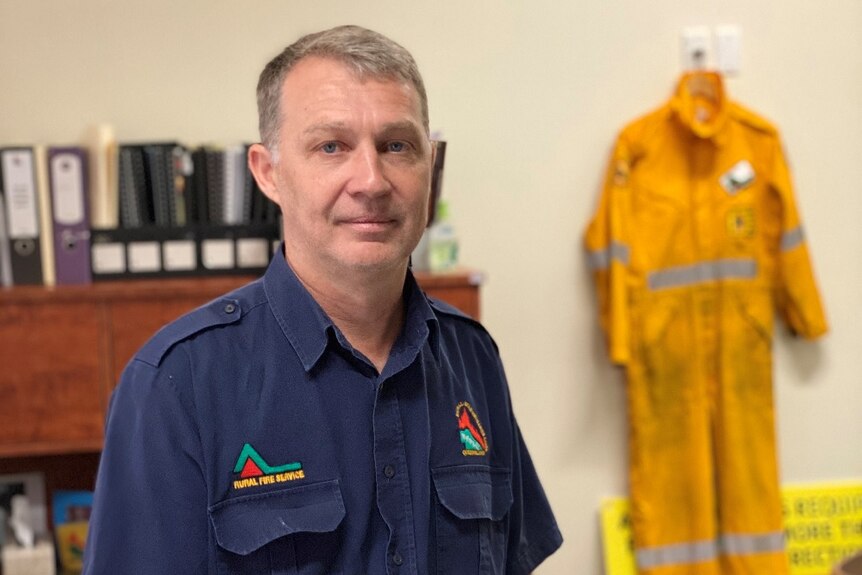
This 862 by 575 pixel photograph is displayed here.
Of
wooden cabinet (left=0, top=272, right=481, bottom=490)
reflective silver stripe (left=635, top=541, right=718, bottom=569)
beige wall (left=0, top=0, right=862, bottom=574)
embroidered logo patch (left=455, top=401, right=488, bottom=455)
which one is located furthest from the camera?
reflective silver stripe (left=635, top=541, right=718, bottom=569)

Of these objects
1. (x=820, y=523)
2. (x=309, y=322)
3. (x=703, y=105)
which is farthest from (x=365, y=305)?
(x=820, y=523)

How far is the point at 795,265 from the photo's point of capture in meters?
3.11

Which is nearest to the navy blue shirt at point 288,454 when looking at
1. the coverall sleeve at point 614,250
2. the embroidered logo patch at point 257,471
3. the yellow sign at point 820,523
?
the embroidered logo patch at point 257,471

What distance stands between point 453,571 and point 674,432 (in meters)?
1.92

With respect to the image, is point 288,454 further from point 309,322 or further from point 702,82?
point 702,82

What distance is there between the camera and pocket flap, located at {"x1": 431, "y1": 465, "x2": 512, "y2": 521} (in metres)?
1.35

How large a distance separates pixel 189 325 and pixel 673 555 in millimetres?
2290

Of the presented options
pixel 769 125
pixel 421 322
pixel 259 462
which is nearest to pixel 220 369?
pixel 259 462

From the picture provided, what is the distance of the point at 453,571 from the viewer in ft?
4.41

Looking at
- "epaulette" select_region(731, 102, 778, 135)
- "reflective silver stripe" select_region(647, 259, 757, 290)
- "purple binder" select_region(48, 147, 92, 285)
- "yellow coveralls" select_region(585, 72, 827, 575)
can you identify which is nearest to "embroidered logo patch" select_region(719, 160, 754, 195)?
"yellow coveralls" select_region(585, 72, 827, 575)

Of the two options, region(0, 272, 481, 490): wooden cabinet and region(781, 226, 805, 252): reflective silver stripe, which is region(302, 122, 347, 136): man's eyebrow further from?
region(781, 226, 805, 252): reflective silver stripe

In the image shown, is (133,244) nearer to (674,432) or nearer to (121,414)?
(121,414)

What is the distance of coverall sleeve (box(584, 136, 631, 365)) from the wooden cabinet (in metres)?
1.17

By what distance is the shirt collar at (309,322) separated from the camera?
1.30 meters
